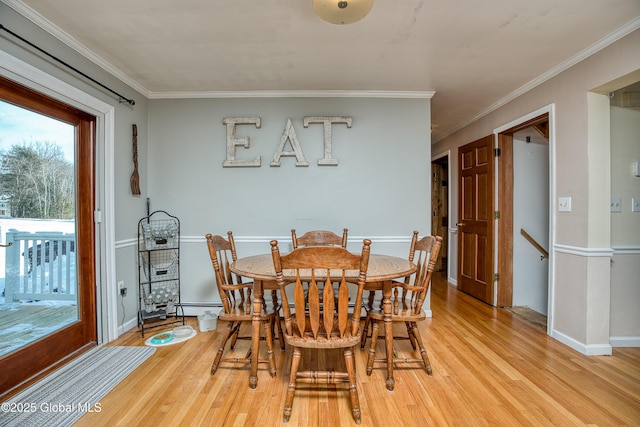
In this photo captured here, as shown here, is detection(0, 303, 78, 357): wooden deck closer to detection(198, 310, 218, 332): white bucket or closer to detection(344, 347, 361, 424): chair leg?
detection(198, 310, 218, 332): white bucket

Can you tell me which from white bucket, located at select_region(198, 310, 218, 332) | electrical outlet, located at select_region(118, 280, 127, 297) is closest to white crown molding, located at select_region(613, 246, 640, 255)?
white bucket, located at select_region(198, 310, 218, 332)

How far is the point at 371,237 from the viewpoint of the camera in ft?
10.3

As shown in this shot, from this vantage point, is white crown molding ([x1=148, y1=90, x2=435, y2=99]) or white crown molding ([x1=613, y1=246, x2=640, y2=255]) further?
white crown molding ([x1=148, y1=90, x2=435, y2=99])

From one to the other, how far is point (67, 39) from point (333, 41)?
6.25 ft

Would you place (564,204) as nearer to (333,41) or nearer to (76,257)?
(333,41)

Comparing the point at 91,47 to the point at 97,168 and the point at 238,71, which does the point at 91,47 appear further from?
the point at 238,71

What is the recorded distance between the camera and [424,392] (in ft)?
5.98

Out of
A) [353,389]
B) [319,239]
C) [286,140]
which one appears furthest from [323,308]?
[286,140]

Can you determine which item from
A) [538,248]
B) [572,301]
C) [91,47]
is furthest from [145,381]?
[538,248]

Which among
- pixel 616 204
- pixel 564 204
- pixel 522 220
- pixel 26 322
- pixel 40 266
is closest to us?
pixel 26 322

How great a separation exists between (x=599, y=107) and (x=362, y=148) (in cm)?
191

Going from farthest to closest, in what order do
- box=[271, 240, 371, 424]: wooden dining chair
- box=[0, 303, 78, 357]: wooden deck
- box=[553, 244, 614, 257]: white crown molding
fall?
box=[553, 244, 614, 257]: white crown molding < box=[0, 303, 78, 357]: wooden deck < box=[271, 240, 371, 424]: wooden dining chair

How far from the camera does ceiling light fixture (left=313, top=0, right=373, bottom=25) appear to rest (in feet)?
5.25

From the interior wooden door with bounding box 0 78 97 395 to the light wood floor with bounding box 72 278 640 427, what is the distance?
2.11 ft
